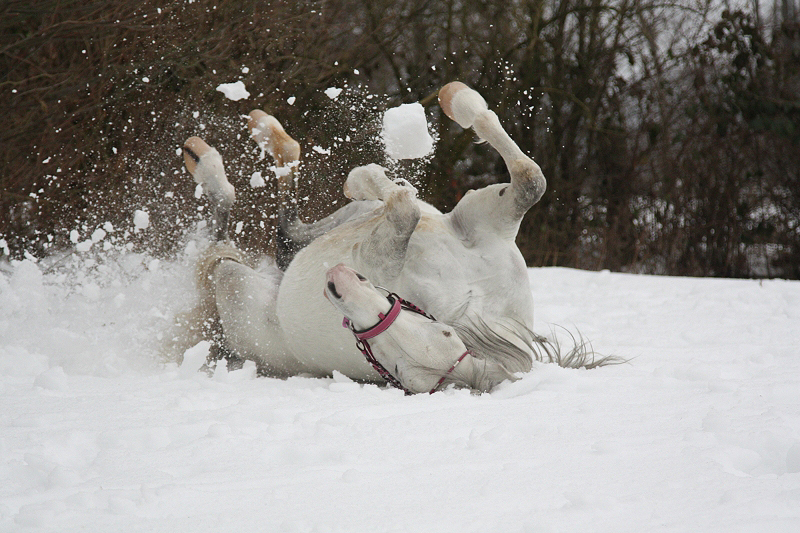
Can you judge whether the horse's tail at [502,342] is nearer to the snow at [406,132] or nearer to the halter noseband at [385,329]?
the halter noseband at [385,329]

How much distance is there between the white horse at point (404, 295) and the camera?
92.5 inches

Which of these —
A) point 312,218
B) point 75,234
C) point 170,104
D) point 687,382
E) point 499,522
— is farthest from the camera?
point 170,104

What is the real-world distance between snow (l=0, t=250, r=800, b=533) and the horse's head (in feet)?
0.28

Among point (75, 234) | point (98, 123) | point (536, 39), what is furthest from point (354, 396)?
point (536, 39)

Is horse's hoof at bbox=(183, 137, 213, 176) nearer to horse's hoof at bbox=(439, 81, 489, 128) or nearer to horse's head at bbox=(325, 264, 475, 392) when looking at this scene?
horse's hoof at bbox=(439, 81, 489, 128)

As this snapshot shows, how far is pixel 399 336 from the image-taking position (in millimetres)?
2295

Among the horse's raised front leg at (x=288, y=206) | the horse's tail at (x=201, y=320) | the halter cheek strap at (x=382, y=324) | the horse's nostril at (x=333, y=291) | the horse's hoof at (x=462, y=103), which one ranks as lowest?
the horse's tail at (x=201, y=320)

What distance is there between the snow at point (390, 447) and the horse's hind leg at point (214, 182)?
0.82 metres

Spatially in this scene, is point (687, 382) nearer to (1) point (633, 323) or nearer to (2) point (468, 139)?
(1) point (633, 323)

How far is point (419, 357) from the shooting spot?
2.34m

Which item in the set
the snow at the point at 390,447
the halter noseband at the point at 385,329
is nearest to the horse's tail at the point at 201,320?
the snow at the point at 390,447

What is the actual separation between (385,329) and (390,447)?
21.4 inches

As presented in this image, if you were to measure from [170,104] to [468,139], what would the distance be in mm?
4529

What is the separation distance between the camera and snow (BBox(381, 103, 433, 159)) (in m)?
2.93
